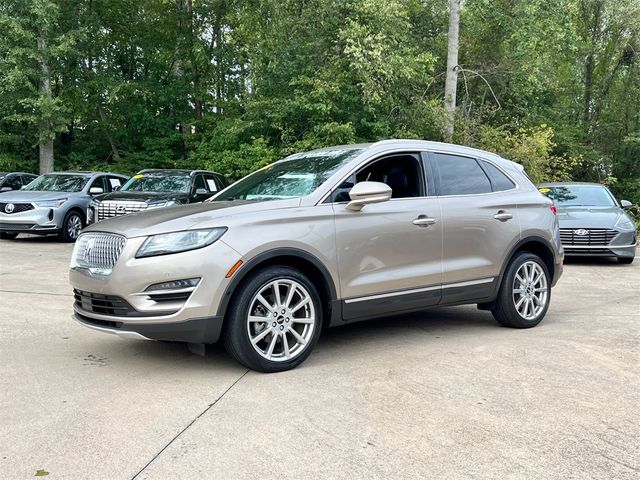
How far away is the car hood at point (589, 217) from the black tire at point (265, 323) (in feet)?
26.5

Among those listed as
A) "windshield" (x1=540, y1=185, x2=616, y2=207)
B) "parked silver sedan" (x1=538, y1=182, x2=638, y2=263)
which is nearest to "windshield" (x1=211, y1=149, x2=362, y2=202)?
"parked silver sedan" (x1=538, y1=182, x2=638, y2=263)

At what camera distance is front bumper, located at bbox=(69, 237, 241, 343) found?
4250 mm

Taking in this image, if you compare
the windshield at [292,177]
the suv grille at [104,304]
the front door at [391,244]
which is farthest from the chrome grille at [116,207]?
the front door at [391,244]

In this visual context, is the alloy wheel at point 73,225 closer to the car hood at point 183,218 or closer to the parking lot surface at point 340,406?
the parking lot surface at point 340,406

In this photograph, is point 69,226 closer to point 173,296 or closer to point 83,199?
point 83,199

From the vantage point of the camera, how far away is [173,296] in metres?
4.27

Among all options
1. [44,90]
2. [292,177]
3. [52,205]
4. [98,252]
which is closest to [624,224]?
[292,177]

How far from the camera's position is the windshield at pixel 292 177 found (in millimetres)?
5156

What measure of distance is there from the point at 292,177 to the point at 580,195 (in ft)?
30.2

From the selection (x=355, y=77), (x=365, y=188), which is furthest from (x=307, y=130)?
(x=365, y=188)

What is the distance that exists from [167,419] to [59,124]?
19.6 meters

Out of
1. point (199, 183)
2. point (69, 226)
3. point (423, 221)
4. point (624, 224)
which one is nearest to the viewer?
point (423, 221)

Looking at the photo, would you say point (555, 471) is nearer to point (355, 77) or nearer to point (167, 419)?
point (167, 419)

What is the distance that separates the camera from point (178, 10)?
24.6 m
